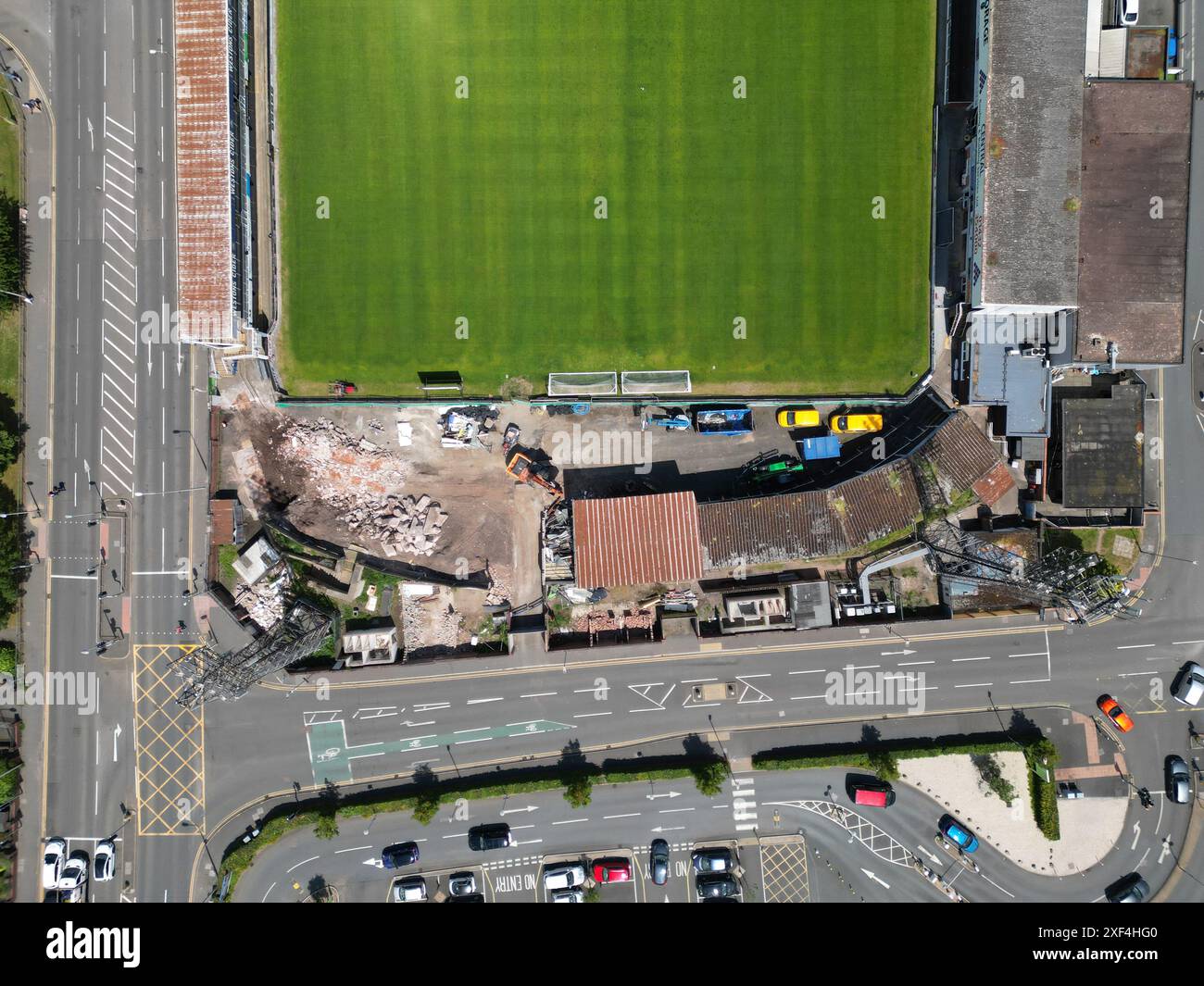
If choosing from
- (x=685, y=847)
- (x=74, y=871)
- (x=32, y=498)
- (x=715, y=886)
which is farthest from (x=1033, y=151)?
(x=74, y=871)

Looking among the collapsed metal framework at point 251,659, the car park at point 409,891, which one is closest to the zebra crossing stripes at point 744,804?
the car park at point 409,891

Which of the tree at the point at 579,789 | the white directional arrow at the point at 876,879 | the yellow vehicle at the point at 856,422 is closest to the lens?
the yellow vehicle at the point at 856,422

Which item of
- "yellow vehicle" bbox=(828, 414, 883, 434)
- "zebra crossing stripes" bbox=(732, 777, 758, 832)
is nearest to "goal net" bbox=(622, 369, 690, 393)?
"yellow vehicle" bbox=(828, 414, 883, 434)

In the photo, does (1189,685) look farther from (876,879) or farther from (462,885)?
(462,885)

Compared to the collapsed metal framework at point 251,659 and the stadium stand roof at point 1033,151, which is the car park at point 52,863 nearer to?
the collapsed metal framework at point 251,659
